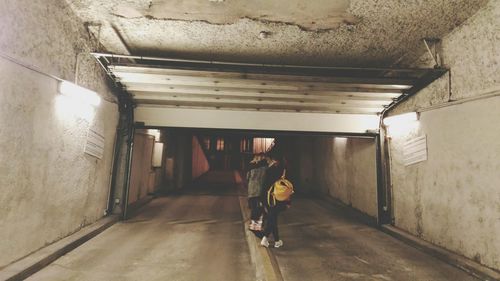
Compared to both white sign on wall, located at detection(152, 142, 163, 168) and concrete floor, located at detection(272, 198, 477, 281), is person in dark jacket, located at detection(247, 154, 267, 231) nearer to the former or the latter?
concrete floor, located at detection(272, 198, 477, 281)

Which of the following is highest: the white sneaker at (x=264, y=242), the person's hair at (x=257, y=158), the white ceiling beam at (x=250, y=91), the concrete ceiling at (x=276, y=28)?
the concrete ceiling at (x=276, y=28)

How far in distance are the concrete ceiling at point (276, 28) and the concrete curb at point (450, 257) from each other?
3.60 m

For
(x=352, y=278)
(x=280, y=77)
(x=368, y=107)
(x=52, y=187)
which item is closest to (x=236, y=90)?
(x=280, y=77)

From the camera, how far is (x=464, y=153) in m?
4.12

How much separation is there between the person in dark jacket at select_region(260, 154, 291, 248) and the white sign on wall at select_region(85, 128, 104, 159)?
135 inches

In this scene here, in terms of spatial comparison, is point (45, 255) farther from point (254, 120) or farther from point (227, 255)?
point (254, 120)

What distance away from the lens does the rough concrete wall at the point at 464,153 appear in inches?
145

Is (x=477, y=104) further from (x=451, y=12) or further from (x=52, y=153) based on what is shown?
(x=52, y=153)

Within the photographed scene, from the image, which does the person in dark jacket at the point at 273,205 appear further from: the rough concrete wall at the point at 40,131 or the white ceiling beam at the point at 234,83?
the rough concrete wall at the point at 40,131

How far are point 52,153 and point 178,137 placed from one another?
9735 millimetres

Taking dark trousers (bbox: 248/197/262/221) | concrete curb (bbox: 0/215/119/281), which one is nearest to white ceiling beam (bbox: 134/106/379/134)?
dark trousers (bbox: 248/197/262/221)

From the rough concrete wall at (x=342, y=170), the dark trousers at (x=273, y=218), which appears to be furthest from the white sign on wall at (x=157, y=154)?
the dark trousers at (x=273, y=218)

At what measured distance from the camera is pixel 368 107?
20.7ft

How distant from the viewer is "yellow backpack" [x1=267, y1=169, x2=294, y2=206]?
4.43 m
